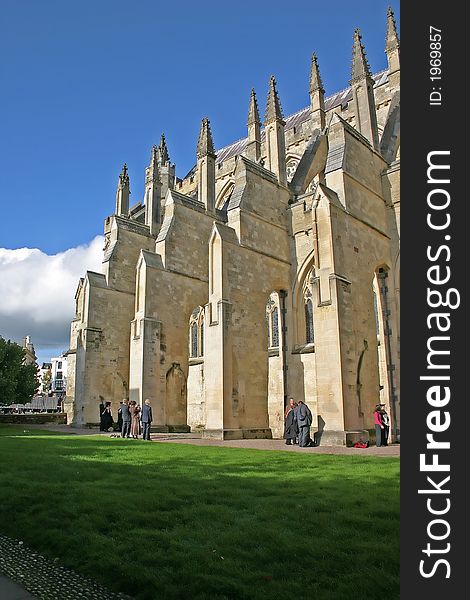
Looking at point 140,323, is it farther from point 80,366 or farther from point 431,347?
point 431,347

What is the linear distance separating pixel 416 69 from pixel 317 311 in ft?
41.2

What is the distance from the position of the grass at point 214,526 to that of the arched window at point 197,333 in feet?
62.0

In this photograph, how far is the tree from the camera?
1040 inches

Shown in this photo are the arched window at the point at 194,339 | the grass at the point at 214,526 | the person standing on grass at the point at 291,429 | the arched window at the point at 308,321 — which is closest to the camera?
the grass at the point at 214,526

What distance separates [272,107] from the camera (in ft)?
74.4

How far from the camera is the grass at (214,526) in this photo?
351cm

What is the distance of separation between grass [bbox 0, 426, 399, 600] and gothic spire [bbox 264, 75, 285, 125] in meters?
17.7

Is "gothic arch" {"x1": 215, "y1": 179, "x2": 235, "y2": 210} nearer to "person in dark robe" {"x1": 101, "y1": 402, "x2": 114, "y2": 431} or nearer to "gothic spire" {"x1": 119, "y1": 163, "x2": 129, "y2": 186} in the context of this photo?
"gothic spire" {"x1": 119, "y1": 163, "x2": 129, "y2": 186}

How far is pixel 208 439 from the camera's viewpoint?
56.1ft

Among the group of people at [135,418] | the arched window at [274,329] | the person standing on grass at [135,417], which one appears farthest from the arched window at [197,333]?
the person standing on grass at [135,417]

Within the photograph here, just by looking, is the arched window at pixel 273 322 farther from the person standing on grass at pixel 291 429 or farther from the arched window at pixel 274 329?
the person standing on grass at pixel 291 429

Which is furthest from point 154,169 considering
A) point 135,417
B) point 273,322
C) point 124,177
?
point 135,417

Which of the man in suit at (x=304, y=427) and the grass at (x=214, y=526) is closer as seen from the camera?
the grass at (x=214, y=526)

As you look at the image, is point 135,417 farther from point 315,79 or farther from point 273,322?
point 315,79
